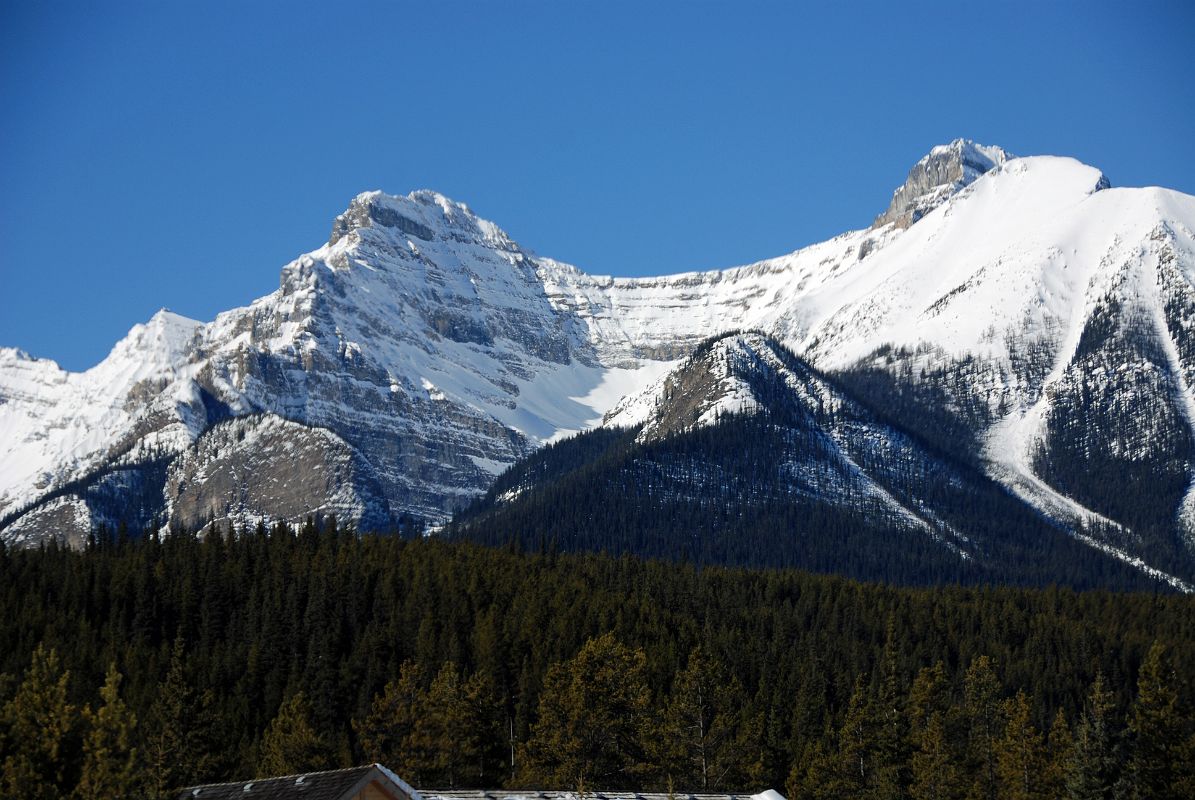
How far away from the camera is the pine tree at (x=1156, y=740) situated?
394ft

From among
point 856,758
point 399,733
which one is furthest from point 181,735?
point 856,758

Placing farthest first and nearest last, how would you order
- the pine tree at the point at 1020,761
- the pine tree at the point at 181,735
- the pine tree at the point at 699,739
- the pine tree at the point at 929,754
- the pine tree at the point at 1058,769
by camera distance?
the pine tree at the point at 1020,761
the pine tree at the point at 929,754
the pine tree at the point at 1058,769
the pine tree at the point at 699,739
the pine tree at the point at 181,735

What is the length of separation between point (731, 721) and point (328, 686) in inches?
1975

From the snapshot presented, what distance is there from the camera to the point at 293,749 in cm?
11475

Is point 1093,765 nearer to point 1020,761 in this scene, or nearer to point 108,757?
point 1020,761

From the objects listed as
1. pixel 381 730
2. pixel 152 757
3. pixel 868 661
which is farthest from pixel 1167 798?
pixel 868 661

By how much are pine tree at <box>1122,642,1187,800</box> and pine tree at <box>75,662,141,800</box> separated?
72583 millimetres

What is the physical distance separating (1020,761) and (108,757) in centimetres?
7758

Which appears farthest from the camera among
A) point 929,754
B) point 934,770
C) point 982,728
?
point 982,728

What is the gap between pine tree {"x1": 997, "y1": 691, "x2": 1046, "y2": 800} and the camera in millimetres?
127375

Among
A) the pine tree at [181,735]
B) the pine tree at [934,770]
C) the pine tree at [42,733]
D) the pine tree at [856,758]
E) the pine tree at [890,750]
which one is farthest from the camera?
the pine tree at [856,758]

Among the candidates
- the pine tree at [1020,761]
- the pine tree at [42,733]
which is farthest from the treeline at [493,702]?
the pine tree at [1020,761]

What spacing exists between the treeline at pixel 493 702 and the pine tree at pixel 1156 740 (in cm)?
15

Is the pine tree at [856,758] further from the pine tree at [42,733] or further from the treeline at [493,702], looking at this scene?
the pine tree at [42,733]
